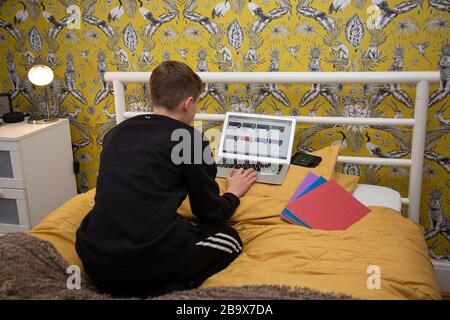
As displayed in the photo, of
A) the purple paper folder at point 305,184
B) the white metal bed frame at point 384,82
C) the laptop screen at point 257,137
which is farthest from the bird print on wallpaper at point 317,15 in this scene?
the purple paper folder at point 305,184

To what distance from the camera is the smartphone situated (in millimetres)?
1811

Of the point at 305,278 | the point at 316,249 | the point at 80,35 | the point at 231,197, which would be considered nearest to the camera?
the point at 305,278

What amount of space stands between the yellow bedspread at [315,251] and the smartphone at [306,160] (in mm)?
203

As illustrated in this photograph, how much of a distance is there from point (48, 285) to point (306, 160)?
3.63 feet

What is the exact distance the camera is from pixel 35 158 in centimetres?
214

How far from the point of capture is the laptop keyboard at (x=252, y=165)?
1802mm

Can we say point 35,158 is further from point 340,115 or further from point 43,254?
point 340,115

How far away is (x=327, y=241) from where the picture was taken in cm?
137

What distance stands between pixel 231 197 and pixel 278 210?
0.18m

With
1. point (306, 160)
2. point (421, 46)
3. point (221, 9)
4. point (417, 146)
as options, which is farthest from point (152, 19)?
point (417, 146)

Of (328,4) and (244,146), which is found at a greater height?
(328,4)

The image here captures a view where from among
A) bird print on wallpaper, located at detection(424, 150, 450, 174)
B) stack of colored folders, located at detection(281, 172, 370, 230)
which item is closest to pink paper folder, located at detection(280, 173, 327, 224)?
stack of colored folders, located at detection(281, 172, 370, 230)

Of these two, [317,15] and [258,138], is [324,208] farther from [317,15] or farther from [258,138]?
[317,15]

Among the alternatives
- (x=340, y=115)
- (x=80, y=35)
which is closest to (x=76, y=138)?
(x=80, y=35)
